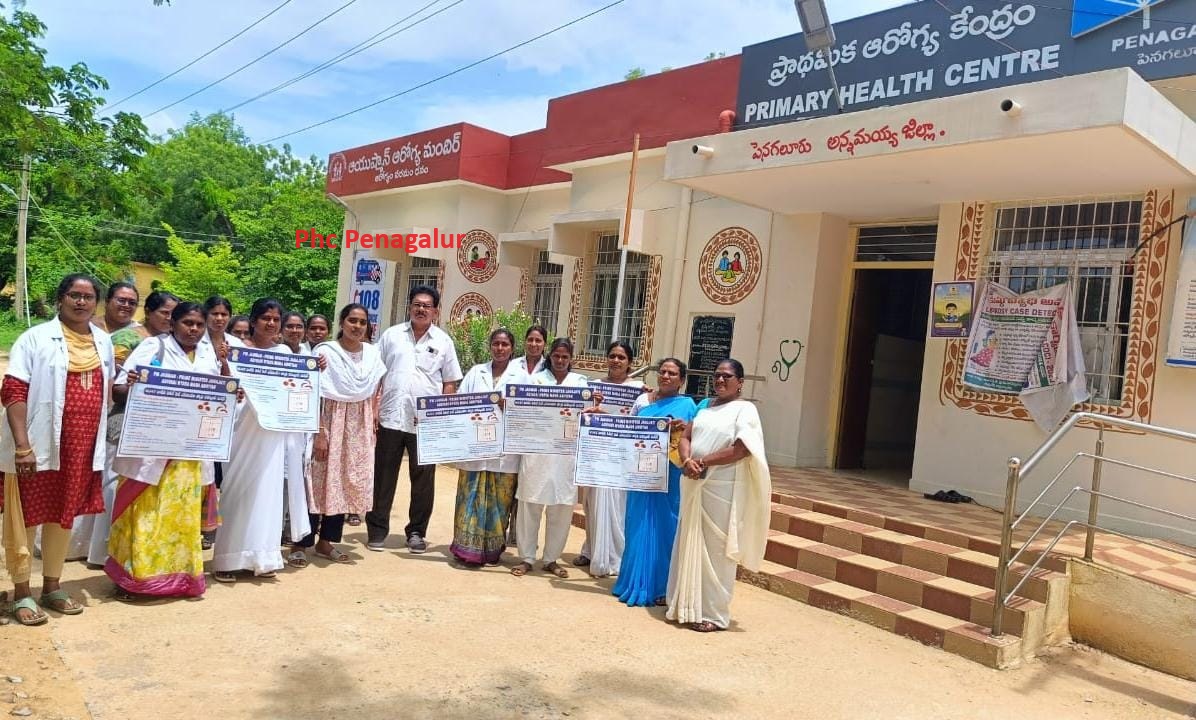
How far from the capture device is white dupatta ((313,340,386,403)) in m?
4.95

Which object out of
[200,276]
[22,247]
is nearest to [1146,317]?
[22,247]

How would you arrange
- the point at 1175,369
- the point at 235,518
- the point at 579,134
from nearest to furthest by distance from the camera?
the point at 235,518
the point at 1175,369
the point at 579,134

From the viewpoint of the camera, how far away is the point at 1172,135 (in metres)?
5.42

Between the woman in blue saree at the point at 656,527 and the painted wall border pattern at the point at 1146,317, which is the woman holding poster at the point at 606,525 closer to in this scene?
the woman in blue saree at the point at 656,527

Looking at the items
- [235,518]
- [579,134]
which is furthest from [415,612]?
[579,134]

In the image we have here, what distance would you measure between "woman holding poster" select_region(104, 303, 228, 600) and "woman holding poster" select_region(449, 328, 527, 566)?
151cm

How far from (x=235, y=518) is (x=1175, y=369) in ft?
20.2

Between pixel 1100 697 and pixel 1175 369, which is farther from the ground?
pixel 1175 369

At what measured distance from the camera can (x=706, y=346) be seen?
9586 mm

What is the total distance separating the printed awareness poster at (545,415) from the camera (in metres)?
5.03

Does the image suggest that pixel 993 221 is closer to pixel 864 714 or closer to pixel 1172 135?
pixel 1172 135

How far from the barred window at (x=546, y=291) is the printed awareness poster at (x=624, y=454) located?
796 cm

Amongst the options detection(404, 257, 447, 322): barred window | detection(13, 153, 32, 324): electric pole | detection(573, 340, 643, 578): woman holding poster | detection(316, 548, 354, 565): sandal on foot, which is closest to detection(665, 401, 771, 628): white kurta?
detection(573, 340, 643, 578): woman holding poster

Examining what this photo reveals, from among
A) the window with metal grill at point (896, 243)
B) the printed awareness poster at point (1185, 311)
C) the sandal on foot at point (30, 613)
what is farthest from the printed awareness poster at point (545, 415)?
the window with metal grill at point (896, 243)
